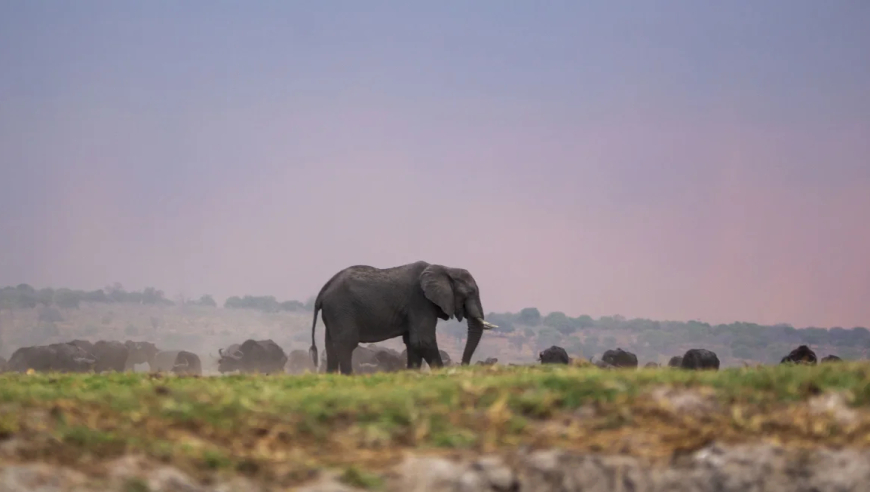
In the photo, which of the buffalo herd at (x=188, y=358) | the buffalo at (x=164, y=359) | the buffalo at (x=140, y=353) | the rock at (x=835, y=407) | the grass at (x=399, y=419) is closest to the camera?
the grass at (x=399, y=419)

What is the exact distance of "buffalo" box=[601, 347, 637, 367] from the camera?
43969mm

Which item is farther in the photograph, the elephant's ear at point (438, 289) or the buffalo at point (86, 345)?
the buffalo at point (86, 345)

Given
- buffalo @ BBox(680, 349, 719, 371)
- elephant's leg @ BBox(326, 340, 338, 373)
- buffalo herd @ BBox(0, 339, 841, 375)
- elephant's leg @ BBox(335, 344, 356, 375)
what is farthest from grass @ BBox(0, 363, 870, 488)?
buffalo herd @ BBox(0, 339, 841, 375)

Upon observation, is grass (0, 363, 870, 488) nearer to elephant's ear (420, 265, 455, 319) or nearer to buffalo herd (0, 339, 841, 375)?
elephant's ear (420, 265, 455, 319)

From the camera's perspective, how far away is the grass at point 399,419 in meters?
10.9

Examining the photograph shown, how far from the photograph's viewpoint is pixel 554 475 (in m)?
11.5

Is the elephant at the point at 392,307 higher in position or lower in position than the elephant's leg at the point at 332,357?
higher

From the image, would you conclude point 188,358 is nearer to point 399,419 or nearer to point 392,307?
point 392,307

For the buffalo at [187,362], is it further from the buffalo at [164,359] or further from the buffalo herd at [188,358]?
the buffalo at [164,359]

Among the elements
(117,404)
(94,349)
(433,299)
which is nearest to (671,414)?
(117,404)

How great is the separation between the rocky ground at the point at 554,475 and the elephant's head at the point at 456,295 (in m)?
14.4

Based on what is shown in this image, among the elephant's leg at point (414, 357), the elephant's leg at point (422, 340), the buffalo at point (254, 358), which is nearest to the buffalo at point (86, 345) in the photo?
the buffalo at point (254, 358)

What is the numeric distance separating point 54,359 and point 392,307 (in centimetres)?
2848

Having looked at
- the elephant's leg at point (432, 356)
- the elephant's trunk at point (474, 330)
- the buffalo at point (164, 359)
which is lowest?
the buffalo at point (164, 359)
